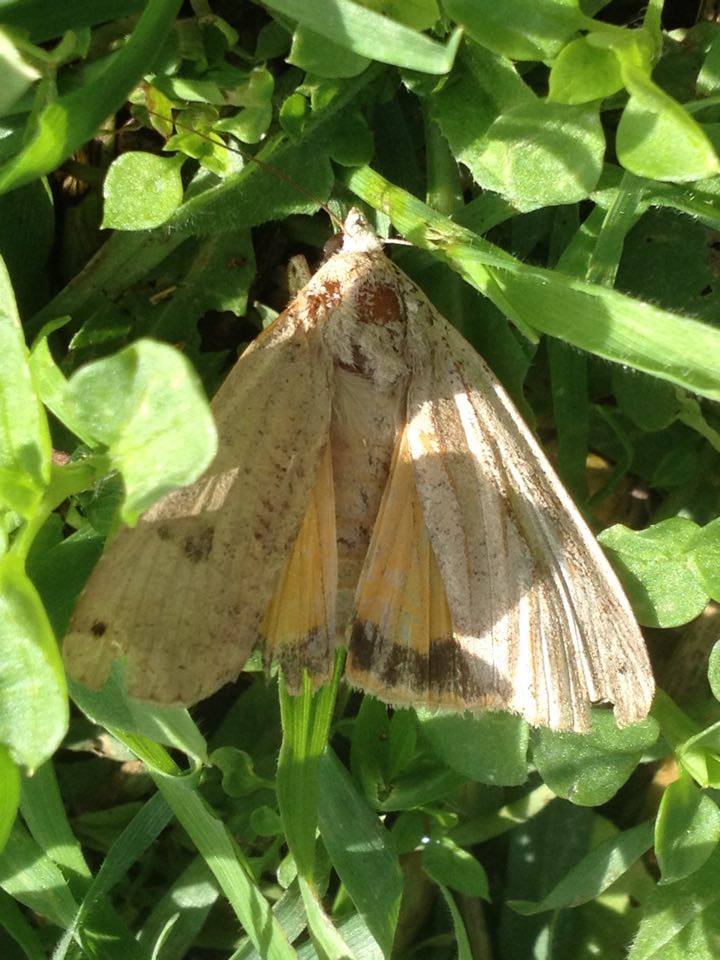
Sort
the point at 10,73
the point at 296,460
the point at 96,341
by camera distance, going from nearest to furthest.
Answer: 1. the point at 10,73
2. the point at 296,460
3. the point at 96,341

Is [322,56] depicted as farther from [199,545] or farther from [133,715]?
[133,715]

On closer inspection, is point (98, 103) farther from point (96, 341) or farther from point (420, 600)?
point (420, 600)

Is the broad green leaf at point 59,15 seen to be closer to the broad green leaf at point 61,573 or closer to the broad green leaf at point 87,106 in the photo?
the broad green leaf at point 87,106

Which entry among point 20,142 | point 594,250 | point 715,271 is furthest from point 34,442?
point 715,271

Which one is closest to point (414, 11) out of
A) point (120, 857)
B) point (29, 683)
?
point (29, 683)

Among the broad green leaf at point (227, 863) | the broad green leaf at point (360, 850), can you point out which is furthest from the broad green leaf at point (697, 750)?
the broad green leaf at point (227, 863)

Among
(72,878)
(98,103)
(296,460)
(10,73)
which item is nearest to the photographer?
(10,73)
